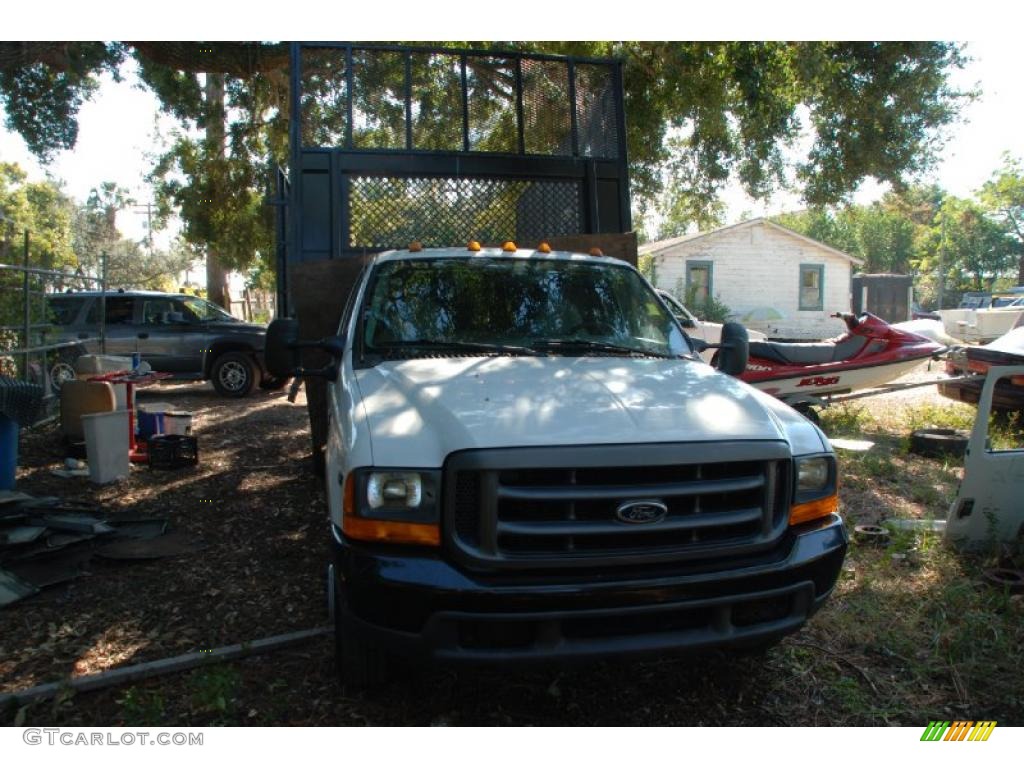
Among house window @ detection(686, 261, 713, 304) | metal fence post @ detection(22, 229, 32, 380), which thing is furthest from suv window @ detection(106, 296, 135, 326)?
house window @ detection(686, 261, 713, 304)

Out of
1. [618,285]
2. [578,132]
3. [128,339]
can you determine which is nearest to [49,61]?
[128,339]

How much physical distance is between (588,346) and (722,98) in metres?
7.86

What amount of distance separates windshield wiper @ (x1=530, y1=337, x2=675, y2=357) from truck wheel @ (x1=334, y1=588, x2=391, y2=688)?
5.02 feet

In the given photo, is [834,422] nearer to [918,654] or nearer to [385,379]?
[918,654]

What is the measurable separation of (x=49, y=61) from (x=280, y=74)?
3.99 m

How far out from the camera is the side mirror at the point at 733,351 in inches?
169

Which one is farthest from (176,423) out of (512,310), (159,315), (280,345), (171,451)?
(512,310)

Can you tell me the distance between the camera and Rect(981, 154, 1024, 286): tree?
43.9 meters

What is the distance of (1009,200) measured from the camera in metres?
45.9

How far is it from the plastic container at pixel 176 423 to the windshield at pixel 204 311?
5354 mm

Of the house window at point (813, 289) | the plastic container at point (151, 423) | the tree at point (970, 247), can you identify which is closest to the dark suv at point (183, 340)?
the plastic container at point (151, 423)

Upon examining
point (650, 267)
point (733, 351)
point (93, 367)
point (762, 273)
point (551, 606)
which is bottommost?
point (551, 606)

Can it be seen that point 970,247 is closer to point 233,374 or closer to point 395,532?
point 233,374

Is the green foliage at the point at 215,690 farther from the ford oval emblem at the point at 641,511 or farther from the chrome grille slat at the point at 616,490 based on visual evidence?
the ford oval emblem at the point at 641,511
